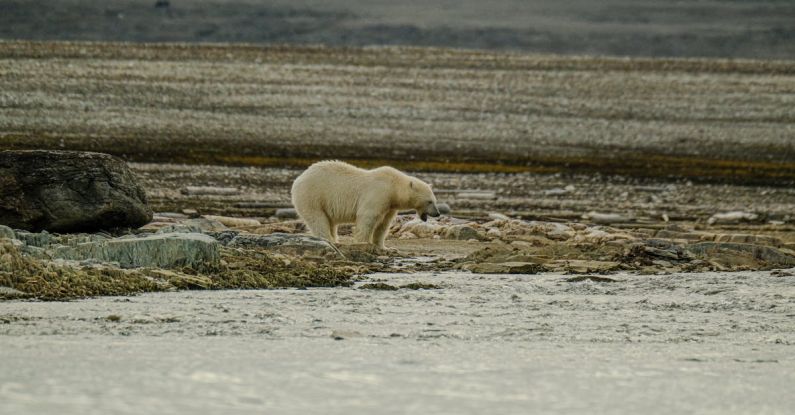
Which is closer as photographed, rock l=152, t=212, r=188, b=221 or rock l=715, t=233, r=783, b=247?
rock l=715, t=233, r=783, b=247

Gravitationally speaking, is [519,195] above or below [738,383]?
below

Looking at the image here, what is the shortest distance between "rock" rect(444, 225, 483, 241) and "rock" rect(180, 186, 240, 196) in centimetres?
696

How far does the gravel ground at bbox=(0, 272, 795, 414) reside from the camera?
7230 mm

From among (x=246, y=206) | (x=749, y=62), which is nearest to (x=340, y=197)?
(x=246, y=206)

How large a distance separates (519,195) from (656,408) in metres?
17.4

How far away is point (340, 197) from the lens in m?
16.1

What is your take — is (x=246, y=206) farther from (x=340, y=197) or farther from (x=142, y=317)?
(x=142, y=317)

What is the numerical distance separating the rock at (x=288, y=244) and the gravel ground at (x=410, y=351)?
2060mm

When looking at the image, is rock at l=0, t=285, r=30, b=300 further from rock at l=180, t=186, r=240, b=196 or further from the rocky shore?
rock at l=180, t=186, r=240, b=196

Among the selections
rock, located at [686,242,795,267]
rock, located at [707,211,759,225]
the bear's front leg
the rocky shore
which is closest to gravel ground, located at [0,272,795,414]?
the rocky shore

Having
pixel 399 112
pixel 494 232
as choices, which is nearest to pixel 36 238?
pixel 494 232

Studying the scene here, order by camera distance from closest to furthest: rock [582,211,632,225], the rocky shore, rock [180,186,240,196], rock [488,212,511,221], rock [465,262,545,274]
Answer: the rocky shore
rock [465,262,545,274]
rock [488,212,511,221]
rock [582,211,632,225]
rock [180,186,240,196]

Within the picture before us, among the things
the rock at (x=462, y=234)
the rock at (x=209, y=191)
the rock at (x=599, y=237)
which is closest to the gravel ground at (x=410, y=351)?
the rock at (x=599, y=237)

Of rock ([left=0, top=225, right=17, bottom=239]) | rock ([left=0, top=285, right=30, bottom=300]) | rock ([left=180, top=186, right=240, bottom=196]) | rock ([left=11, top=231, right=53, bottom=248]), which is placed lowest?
rock ([left=180, top=186, right=240, bottom=196])
